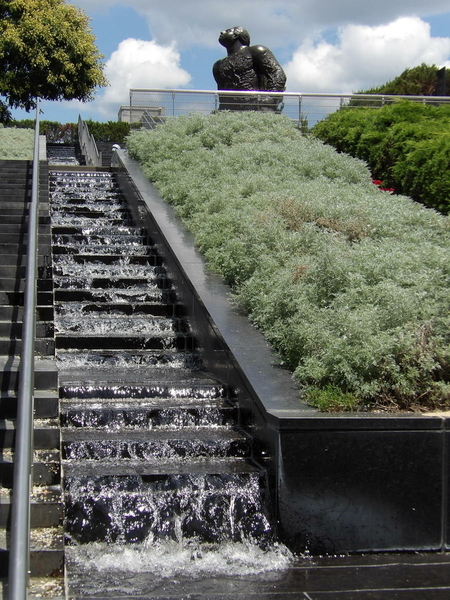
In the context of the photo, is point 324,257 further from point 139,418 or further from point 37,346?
point 37,346

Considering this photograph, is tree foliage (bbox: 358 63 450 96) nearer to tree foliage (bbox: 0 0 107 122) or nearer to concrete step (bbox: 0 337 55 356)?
tree foliage (bbox: 0 0 107 122)

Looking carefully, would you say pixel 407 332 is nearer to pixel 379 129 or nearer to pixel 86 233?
pixel 86 233

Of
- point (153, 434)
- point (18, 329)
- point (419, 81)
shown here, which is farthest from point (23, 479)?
point (419, 81)

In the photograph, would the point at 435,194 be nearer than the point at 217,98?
Yes

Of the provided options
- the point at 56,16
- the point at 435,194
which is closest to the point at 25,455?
the point at 435,194

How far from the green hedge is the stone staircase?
549cm

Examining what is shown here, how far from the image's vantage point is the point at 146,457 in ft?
17.9

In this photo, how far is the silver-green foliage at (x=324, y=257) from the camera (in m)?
5.47

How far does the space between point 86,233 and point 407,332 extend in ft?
20.6

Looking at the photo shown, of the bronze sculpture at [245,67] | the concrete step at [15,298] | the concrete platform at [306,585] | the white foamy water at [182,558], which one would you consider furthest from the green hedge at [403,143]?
the white foamy water at [182,558]

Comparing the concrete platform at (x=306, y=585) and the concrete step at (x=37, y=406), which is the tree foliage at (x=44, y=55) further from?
the concrete platform at (x=306, y=585)

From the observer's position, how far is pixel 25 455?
320 centimetres

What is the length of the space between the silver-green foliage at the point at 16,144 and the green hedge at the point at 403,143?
6.90m

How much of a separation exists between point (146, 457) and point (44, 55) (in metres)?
24.6
